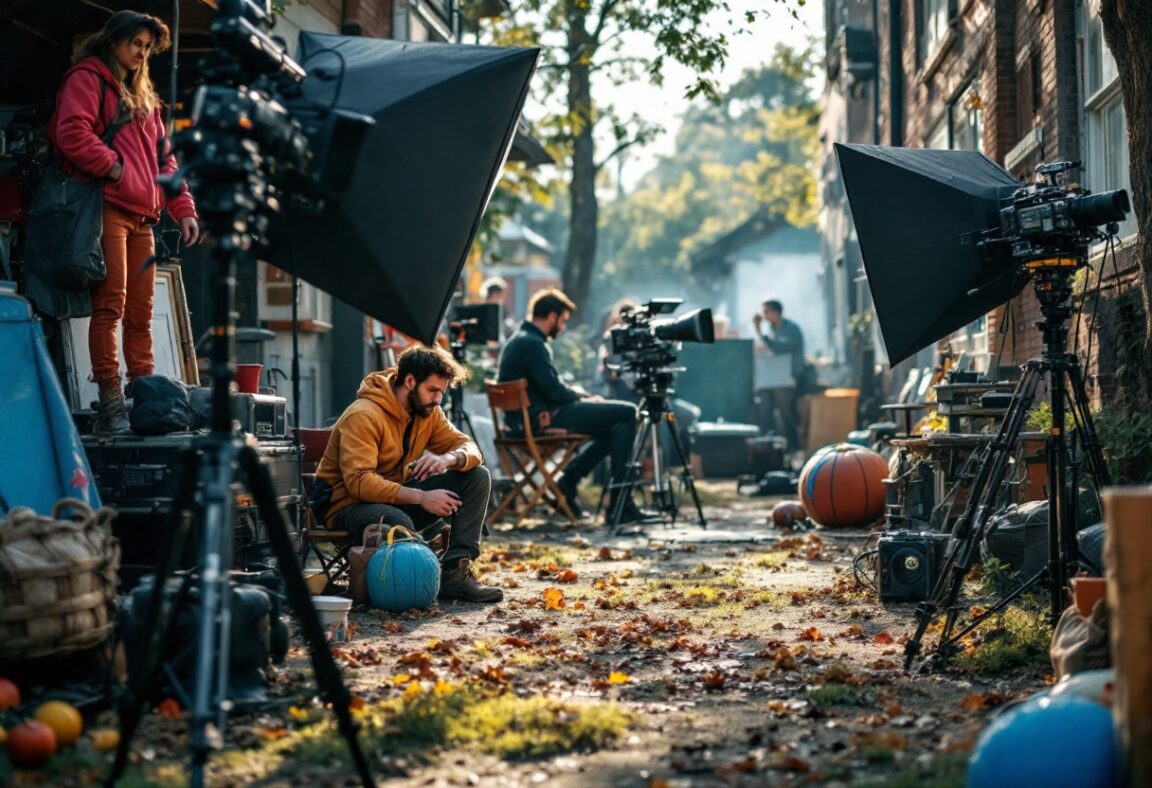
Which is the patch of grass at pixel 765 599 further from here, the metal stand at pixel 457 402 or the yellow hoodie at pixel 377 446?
the metal stand at pixel 457 402

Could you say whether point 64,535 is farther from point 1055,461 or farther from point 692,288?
point 692,288

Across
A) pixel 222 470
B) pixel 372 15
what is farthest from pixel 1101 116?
pixel 372 15

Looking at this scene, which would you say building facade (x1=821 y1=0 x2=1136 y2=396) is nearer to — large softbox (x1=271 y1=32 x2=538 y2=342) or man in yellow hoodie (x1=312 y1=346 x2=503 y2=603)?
large softbox (x1=271 y1=32 x2=538 y2=342)

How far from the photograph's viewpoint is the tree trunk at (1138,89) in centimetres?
677

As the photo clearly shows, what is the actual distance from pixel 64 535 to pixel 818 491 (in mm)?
7536

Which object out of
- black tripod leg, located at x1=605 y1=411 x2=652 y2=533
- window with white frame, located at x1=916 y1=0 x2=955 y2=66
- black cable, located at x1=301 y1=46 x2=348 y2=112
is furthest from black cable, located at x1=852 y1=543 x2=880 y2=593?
window with white frame, located at x1=916 y1=0 x2=955 y2=66

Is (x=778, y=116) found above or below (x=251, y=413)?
above

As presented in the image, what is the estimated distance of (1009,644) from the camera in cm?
581

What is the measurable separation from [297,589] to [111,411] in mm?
3259

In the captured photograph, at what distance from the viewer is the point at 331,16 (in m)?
13.7

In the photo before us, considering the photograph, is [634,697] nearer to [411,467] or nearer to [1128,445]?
[411,467]

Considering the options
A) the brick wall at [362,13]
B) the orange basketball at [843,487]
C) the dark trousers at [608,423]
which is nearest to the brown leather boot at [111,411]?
the dark trousers at [608,423]

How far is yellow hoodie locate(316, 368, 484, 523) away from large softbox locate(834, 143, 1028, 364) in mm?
2577

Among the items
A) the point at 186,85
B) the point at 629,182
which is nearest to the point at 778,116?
the point at 186,85
